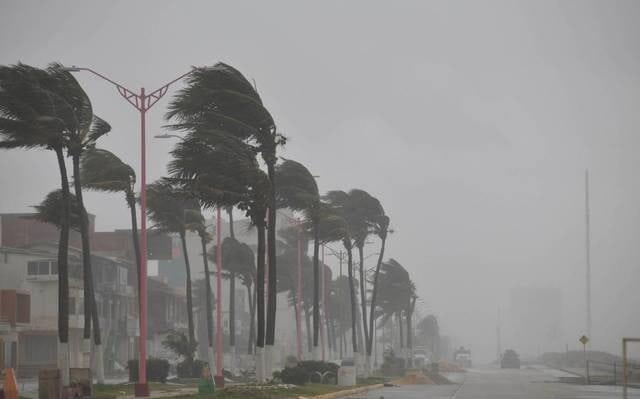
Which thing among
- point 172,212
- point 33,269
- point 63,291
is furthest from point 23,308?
point 63,291

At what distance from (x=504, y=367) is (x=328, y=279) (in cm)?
3040

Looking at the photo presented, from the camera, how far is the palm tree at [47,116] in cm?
4291

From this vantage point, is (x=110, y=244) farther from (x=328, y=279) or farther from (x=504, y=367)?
(x=504, y=367)

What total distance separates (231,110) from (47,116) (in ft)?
27.6

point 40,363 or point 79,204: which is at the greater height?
point 79,204

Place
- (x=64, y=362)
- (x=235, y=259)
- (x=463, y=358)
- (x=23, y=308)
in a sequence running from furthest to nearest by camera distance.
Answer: (x=463, y=358), (x=235, y=259), (x=23, y=308), (x=64, y=362)

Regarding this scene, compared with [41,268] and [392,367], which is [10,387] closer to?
[41,268]

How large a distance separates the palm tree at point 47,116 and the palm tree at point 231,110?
4.85m

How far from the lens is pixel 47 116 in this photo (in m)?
43.4

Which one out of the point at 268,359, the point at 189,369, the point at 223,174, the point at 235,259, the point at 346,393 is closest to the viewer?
the point at 223,174

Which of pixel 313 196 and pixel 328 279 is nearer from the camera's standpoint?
pixel 313 196

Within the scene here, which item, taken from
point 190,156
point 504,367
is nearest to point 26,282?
point 190,156

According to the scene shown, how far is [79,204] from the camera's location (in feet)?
168

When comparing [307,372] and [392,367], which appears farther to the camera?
[392,367]
